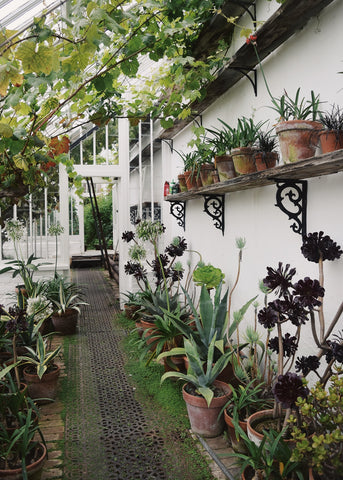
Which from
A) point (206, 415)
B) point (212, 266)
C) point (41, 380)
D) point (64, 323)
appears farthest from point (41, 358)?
point (64, 323)

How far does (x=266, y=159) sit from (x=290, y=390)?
1.25 meters

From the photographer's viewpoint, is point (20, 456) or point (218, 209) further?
point (218, 209)

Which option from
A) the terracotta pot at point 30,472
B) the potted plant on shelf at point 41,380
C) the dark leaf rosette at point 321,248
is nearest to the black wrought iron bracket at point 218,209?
the dark leaf rosette at point 321,248

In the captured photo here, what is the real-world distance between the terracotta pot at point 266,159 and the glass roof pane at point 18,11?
1.68 metres

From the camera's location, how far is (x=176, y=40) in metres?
3.11

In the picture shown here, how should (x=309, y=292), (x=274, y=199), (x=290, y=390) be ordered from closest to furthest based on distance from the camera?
(x=290, y=390)
(x=309, y=292)
(x=274, y=199)

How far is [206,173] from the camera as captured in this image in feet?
10.1

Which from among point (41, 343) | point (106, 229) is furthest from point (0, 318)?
point (106, 229)

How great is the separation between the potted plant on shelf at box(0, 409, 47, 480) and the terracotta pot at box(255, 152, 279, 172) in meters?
1.80

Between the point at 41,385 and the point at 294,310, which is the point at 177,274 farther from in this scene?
the point at 294,310

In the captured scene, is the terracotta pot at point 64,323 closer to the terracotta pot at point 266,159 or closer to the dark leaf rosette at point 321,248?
the terracotta pot at point 266,159

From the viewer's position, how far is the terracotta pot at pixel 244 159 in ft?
7.74

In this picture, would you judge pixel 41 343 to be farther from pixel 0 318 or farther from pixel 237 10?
pixel 237 10

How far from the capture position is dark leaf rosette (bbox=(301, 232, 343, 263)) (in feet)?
5.70
